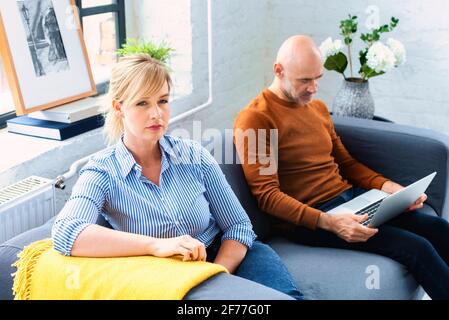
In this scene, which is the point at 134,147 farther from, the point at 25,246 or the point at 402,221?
the point at 402,221

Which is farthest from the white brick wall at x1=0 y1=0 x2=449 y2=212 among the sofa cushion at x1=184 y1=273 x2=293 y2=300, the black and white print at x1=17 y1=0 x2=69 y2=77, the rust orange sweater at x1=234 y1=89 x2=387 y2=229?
the sofa cushion at x1=184 y1=273 x2=293 y2=300

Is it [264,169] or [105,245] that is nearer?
[105,245]

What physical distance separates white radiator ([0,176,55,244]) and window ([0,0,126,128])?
2.53 ft

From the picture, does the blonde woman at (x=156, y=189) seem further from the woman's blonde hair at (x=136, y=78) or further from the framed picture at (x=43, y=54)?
the framed picture at (x=43, y=54)

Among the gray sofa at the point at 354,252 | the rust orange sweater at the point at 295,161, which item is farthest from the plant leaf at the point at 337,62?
the rust orange sweater at the point at 295,161

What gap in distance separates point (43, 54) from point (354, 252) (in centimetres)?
131

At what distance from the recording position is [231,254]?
65.6 inches

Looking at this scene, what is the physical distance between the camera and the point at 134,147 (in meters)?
1.65

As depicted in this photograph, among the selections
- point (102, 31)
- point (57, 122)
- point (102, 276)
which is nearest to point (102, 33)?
point (102, 31)

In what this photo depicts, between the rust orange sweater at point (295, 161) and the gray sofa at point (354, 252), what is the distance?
77 mm

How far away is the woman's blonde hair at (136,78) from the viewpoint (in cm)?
157

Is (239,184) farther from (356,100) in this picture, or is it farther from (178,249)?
(356,100)
